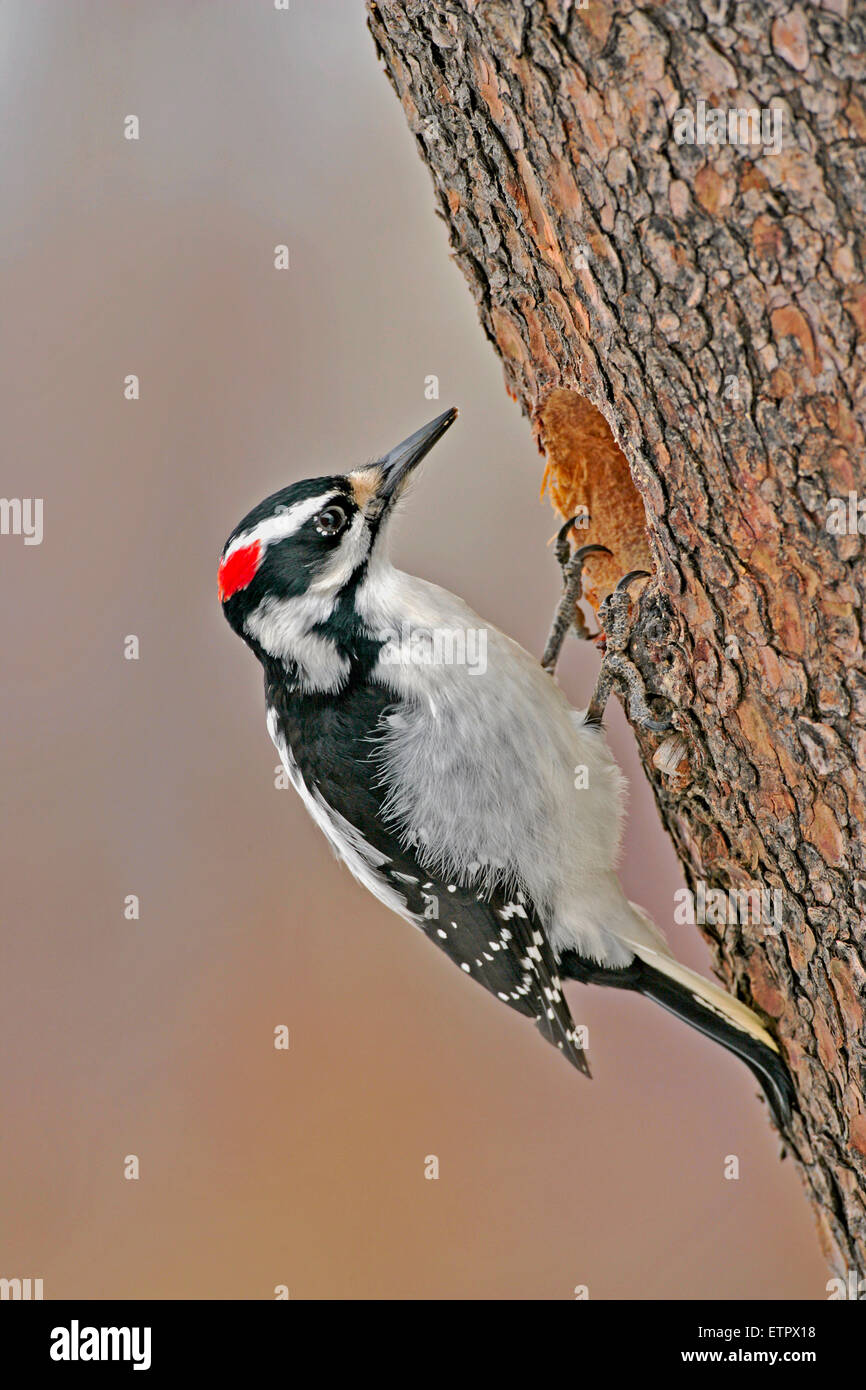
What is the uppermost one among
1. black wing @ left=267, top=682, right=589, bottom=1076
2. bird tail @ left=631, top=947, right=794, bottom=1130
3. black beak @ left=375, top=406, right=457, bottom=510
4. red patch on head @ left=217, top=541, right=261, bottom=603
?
black beak @ left=375, top=406, right=457, bottom=510

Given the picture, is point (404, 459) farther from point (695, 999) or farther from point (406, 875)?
point (695, 999)

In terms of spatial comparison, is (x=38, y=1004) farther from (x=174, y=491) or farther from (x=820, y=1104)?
(x=820, y=1104)

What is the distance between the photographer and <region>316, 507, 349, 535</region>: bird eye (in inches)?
75.0

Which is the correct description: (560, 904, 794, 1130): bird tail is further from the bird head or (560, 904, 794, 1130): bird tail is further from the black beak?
the black beak

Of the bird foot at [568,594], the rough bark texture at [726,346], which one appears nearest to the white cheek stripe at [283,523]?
the rough bark texture at [726,346]

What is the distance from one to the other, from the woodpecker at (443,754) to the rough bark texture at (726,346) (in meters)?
0.24

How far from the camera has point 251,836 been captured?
323 centimetres

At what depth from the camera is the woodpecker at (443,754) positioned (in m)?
1.91

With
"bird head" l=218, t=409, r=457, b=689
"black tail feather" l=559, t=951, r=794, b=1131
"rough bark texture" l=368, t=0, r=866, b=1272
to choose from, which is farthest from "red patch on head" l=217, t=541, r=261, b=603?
"black tail feather" l=559, t=951, r=794, b=1131

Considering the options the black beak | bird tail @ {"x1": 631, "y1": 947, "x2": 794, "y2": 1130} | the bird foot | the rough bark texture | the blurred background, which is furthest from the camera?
the blurred background

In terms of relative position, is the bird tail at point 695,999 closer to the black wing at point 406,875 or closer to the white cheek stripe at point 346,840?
the black wing at point 406,875

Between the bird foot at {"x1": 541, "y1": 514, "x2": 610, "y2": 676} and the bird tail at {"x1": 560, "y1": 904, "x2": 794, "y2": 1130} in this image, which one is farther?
the bird foot at {"x1": 541, "y1": 514, "x2": 610, "y2": 676}

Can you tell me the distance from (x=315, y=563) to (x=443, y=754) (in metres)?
0.44
